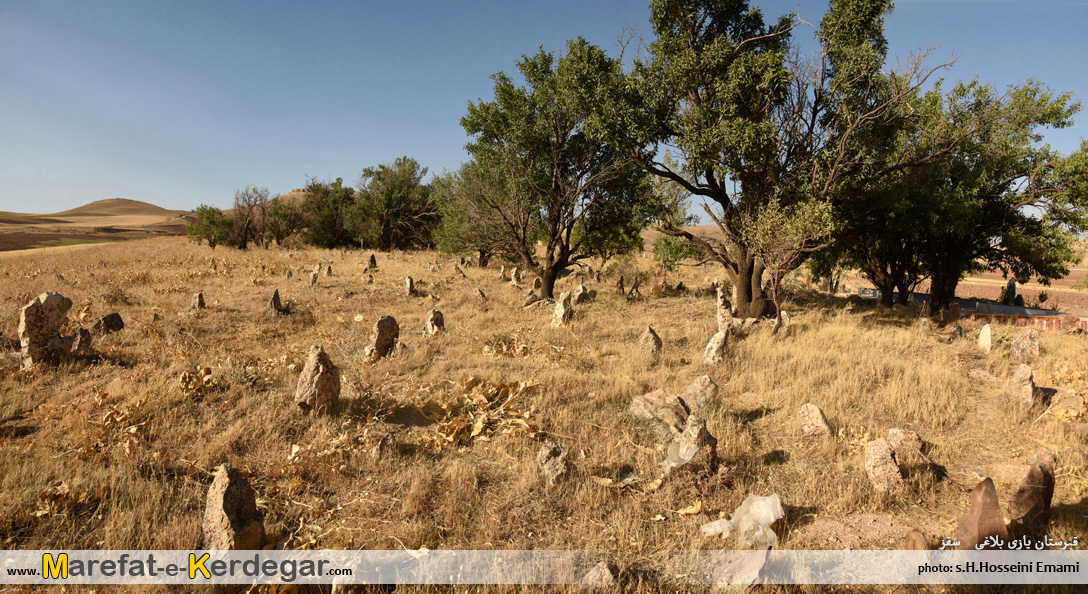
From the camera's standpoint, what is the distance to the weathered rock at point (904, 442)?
188 inches

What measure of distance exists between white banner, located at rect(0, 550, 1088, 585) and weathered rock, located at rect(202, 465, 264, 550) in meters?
0.08

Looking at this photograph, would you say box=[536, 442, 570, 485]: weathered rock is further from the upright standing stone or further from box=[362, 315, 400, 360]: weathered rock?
the upright standing stone

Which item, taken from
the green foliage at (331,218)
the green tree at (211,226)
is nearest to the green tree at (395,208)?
the green foliage at (331,218)

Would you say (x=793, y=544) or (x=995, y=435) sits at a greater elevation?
(x=995, y=435)

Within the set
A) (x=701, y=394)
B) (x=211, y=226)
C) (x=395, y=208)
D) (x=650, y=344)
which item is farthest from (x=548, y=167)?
(x=211, y=226)

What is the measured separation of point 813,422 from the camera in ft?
17.3

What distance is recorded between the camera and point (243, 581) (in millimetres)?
2971

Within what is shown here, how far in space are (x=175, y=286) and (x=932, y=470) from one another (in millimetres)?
16259

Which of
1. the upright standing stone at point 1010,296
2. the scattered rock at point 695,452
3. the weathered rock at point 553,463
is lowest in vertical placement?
the weathered rock at point 553,463

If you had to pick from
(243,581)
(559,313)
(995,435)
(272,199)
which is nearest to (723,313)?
(559,313)

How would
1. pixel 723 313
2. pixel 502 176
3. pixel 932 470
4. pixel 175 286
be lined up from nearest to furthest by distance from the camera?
1. pixel 932 470
2. pixel 723 313
3. pixel 175 286
4. pixel 502 176

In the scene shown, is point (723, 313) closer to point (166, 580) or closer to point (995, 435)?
point (995, 435)

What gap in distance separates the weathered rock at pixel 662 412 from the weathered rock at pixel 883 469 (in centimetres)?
171

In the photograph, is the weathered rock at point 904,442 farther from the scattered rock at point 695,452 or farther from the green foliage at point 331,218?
the green foliage at point 331,218
